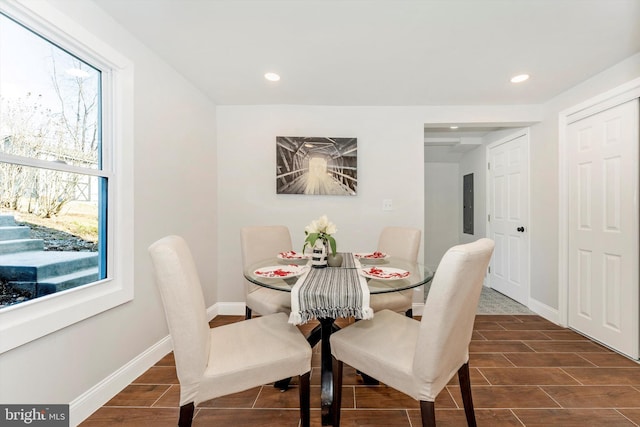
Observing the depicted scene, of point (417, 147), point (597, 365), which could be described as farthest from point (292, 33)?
point (597, 365)

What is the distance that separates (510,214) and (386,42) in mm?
2785

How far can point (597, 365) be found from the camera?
6.77ft

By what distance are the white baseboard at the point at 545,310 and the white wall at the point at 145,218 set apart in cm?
347

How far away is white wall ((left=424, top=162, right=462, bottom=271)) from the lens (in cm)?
520

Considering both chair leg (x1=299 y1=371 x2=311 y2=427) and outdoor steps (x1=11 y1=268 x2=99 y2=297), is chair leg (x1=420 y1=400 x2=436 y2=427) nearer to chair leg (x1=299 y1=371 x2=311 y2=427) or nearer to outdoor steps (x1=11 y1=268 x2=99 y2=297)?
chair leg (x1=299 y1=371 x2=311 y2=427)

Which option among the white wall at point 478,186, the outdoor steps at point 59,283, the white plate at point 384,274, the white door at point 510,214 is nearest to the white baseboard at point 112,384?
the outdoor steps at point 59,283

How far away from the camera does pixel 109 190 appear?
1.77m

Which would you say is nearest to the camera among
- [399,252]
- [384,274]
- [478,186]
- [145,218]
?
[384,274]

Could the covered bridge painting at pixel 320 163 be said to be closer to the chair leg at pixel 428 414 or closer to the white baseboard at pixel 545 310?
the chair leg at pixel 428 414

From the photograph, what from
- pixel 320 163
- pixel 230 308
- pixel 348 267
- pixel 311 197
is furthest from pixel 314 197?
pixel 230 308

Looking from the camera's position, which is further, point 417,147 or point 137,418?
point 417,147

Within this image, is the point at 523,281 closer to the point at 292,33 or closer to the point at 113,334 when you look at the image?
the point at 292,33

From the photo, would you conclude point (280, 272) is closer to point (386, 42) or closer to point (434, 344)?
point (434, 344)

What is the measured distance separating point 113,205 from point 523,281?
4089 mm
